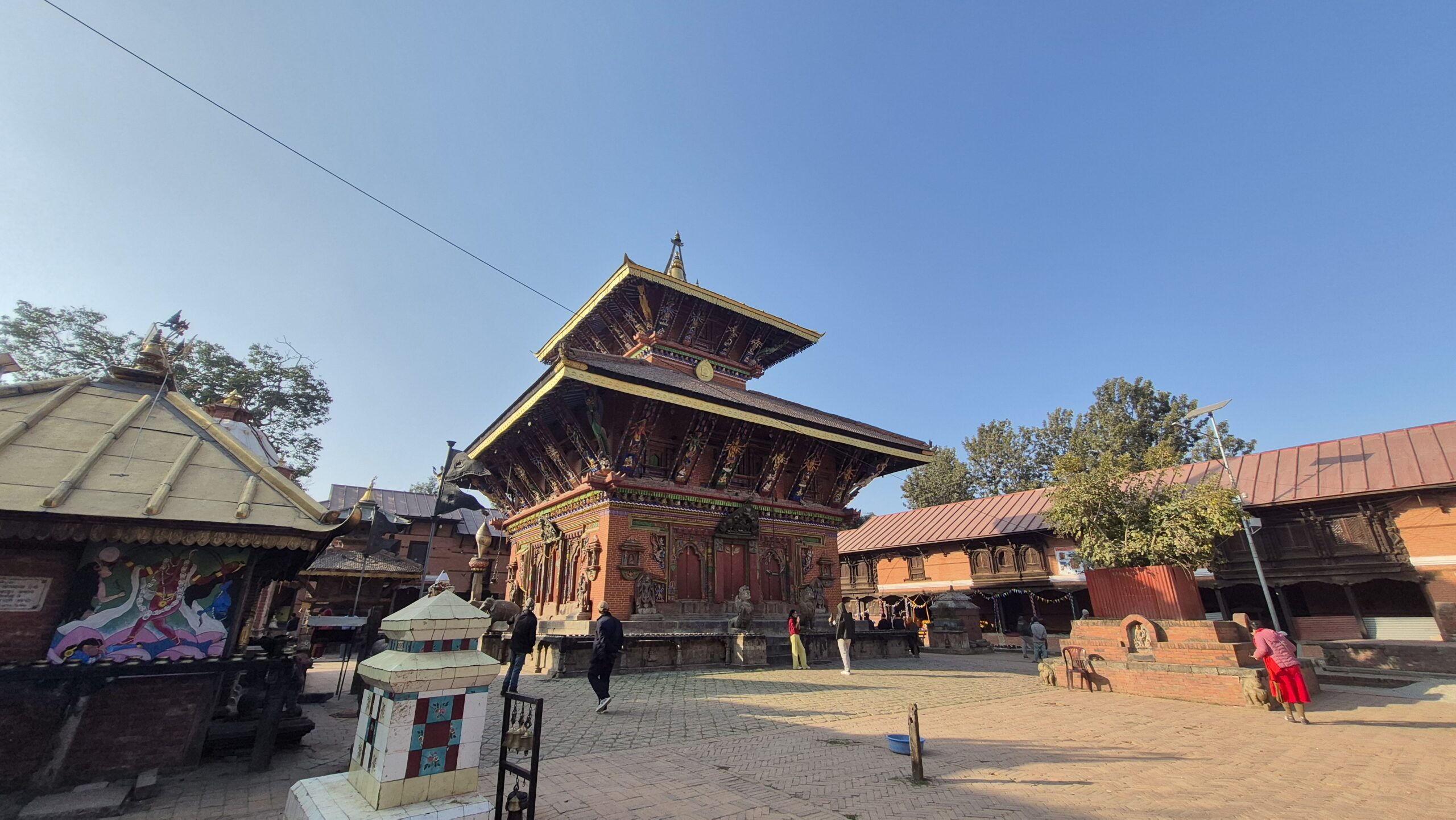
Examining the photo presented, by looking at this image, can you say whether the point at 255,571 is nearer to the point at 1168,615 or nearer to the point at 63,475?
the point at 63,475

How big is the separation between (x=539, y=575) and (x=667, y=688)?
30.1 feet

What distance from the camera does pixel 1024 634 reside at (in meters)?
23.3

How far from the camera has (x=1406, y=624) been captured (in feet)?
55.5

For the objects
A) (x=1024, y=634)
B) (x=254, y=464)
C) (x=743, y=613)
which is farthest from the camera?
(x=1024, y=634)

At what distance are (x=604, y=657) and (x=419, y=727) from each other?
549 centimetres

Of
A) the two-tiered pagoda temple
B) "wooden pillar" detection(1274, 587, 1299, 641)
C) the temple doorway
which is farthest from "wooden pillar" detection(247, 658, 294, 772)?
"wooden pillar" detection(1274, 587, 1299, 641)

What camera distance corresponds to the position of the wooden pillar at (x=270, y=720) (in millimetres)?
5391

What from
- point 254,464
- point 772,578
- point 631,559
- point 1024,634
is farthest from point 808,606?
point 254,464

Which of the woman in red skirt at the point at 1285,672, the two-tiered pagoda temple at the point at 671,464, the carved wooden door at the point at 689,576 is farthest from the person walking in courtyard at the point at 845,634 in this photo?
the woman in red skirt at the point at 1285,672

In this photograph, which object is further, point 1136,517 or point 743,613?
point 743,613

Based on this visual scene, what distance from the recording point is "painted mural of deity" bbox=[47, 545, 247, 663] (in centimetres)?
489

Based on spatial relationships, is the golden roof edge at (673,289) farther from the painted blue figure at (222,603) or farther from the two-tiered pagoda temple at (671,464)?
the painted blue figure at (222,603)

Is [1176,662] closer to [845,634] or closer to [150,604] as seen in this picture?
[845,634]

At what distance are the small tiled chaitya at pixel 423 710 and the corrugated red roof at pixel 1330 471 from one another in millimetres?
23131
